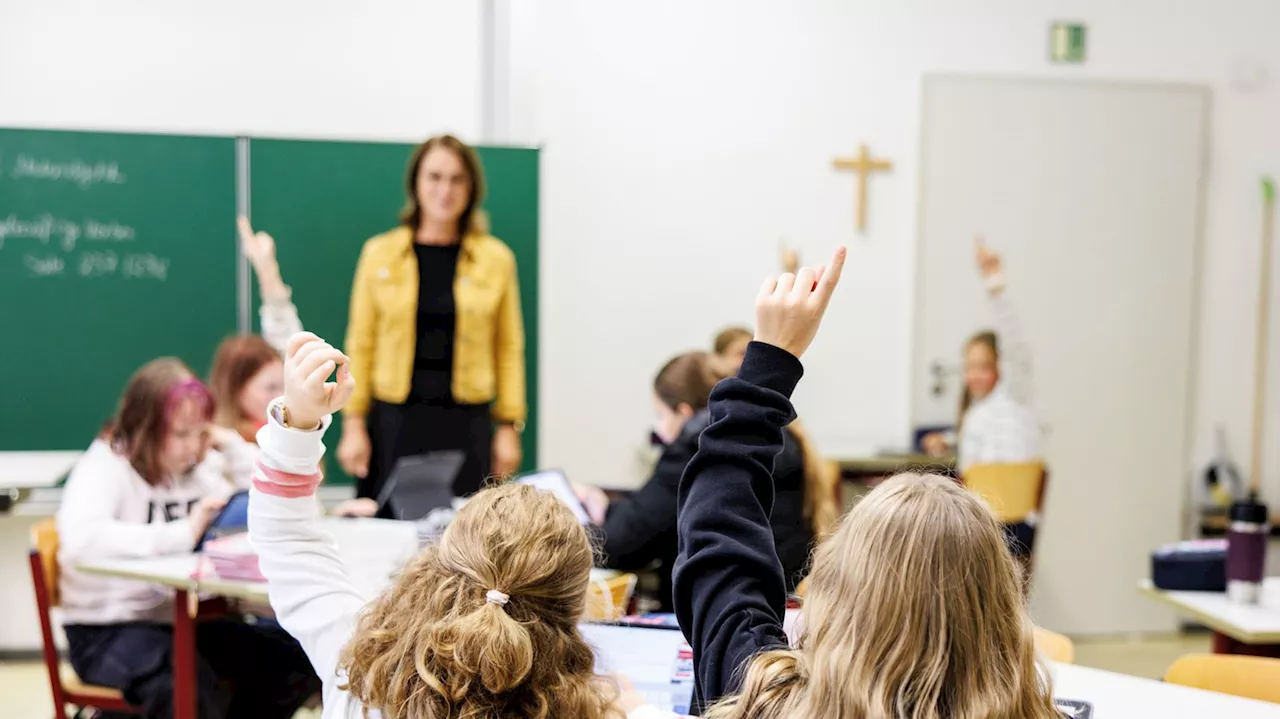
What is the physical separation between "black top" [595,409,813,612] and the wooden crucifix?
227cm

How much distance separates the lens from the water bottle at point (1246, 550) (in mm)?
2490

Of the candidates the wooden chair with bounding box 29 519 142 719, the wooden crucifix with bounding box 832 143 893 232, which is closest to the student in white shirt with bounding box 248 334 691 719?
the wooden chair with bounding box 29 519 142 719

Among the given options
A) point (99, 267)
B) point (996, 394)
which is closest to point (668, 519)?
point (996, 394)

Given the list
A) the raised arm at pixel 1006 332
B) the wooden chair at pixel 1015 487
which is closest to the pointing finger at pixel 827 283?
the wooden chair at pixel 1015 487

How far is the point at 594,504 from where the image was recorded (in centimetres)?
296

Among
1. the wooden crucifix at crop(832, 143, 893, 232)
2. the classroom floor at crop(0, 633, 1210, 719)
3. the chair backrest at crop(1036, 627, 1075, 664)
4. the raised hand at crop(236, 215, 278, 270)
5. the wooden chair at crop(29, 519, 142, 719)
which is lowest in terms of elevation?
the classroom floor at crop(0, 633, 1210, 719)

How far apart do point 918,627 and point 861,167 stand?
3885mm

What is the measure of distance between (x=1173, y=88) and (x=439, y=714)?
468 cm

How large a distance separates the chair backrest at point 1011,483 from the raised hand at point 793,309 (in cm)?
263

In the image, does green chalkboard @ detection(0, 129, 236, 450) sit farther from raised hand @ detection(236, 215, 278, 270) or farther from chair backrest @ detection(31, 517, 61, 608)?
chair backrest @ detection(31, 517, 61, 608)

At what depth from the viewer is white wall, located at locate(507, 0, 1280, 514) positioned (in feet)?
15.1

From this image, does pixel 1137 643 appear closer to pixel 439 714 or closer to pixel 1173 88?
pixel 1173 88

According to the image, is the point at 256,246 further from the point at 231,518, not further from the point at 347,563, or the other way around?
the point at 347,563

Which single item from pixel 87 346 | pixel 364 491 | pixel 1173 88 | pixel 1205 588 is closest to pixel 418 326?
pixel 364 491
